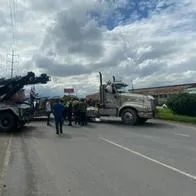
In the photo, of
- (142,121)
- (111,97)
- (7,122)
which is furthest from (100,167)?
(142,121)

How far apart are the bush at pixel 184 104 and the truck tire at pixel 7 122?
16391mm

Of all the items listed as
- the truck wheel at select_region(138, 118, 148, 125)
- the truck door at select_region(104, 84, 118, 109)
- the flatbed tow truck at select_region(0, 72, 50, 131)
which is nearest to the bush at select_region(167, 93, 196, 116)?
the truck wheel at select_region(138, 118, 148, 125)

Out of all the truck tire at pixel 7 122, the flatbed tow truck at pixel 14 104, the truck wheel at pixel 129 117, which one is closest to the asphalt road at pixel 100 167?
the truck tire at pixel 7 122

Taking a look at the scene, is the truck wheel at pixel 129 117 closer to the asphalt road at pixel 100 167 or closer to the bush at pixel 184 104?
the asphalt road at pixel 100 167

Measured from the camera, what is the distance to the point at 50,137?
61.7 ft

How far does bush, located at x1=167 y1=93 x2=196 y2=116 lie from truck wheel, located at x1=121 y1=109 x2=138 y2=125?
9.27 meters

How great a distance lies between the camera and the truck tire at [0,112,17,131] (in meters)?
22.1

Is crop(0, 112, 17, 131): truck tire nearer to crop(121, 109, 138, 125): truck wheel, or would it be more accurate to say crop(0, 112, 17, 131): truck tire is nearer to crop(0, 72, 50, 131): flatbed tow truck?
crop(0, 72, 50, 131): flatbed tow truck

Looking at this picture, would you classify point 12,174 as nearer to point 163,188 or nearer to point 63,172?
point 63,172

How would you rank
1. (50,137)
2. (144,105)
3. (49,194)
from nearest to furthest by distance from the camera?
1. (49,194)
2. (50,137)
3. (144,105)

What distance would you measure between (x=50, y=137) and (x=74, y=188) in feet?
35.0

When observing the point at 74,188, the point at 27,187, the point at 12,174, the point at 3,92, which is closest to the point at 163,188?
the point at 74,188

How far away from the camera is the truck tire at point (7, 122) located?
2209 centimetres

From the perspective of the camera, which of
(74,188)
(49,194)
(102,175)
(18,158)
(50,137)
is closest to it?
(49,194)
